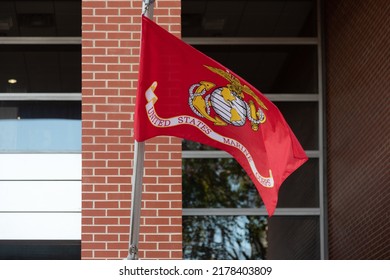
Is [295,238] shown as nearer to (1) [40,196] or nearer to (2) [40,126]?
(1) [40,196]

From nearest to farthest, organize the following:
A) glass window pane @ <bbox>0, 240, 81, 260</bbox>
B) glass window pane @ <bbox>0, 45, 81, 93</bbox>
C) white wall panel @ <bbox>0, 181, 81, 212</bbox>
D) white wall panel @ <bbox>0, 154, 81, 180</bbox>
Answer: glass window pane @ <bbox>0, 240, 81, 260</bbox>, white wall panel @ <bbox>0, 181, 81, 212</bbox>, white wall panel @ <bbox>0, 154, 81, 180</bbox>, glass window pane @ <bbox>0, 45, 81, 93</bbox>

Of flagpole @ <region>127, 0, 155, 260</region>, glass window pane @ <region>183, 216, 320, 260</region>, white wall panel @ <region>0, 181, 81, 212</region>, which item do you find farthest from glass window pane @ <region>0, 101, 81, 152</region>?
flagpole @ <region>127, 0, 155, 260</region>

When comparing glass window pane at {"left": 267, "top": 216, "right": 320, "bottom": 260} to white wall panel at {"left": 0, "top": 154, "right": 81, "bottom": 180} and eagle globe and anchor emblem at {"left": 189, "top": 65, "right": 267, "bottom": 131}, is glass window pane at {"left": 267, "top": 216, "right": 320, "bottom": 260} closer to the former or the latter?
white wall panel at {"left": 0, "top": 154, "right": 81, "bottom": 180}

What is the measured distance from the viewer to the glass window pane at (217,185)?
14547 millimetres

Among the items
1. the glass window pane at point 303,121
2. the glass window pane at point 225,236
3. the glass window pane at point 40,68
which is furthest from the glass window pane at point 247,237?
the glass window pane at point 40,68

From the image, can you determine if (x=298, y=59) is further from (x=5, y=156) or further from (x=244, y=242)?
(x=5, y=156)

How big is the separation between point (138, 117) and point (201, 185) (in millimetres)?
7603

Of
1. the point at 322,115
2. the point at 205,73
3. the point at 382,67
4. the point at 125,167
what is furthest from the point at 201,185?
the point at 205,73

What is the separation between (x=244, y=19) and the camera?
49.0ft

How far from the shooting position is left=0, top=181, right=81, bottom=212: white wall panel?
43.2 feet

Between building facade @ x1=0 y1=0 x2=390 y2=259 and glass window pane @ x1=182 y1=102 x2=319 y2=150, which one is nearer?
building facade @ x1=0 y1=0 x2=390 y2=259

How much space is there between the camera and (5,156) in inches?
534

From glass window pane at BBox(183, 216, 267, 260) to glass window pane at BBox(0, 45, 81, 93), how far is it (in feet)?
8.33

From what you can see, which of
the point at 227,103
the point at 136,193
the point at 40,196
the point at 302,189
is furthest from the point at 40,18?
the point at 136,193
